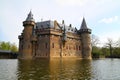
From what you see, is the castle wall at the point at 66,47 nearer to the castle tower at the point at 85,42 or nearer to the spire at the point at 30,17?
the castle tower at the point at 85,42

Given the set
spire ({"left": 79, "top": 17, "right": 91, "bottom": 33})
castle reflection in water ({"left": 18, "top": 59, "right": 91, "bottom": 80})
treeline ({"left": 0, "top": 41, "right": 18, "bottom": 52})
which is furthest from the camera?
treeline ({"left": 0, "top": 41, "right": 18, "bottom": 52})

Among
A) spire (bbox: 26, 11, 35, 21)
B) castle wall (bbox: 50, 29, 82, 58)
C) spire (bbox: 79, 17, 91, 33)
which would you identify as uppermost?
spire (bbox: 26, 11, 35, 21)

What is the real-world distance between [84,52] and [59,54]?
1313 centimetres

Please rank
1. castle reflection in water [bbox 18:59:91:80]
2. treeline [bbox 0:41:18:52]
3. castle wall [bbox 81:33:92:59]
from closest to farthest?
castle reflection in water [bbox 18:59:91:80]
castle wall [bbox 81:33:92:59]
treeline [bbox 0:41:18:52]

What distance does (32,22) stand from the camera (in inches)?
1946

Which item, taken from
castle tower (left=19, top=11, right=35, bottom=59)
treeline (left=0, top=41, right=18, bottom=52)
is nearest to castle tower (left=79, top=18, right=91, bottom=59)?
castle tower (left=19, top=11, right=35, bottom=59)

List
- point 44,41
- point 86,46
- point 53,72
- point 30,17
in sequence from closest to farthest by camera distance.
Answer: point 53,72
point 44,41
point 30,17
point 86,46

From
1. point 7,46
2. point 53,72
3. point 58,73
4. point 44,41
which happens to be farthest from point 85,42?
point 58,73

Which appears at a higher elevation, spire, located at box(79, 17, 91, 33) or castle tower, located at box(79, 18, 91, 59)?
spire, located at box(79, 17, 91, 33)

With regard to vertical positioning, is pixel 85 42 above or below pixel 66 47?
above

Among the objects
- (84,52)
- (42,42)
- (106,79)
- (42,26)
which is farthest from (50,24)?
(106,79)

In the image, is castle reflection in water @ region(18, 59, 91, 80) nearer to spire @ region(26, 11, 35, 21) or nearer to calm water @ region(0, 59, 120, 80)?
calm water @ region(0, 59, 120, 80)

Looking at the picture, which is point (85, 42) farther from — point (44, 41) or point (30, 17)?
point (30, 17)

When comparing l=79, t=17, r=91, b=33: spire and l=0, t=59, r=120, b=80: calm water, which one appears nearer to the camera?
l=0, t=59, r=120, b=80: calm water
